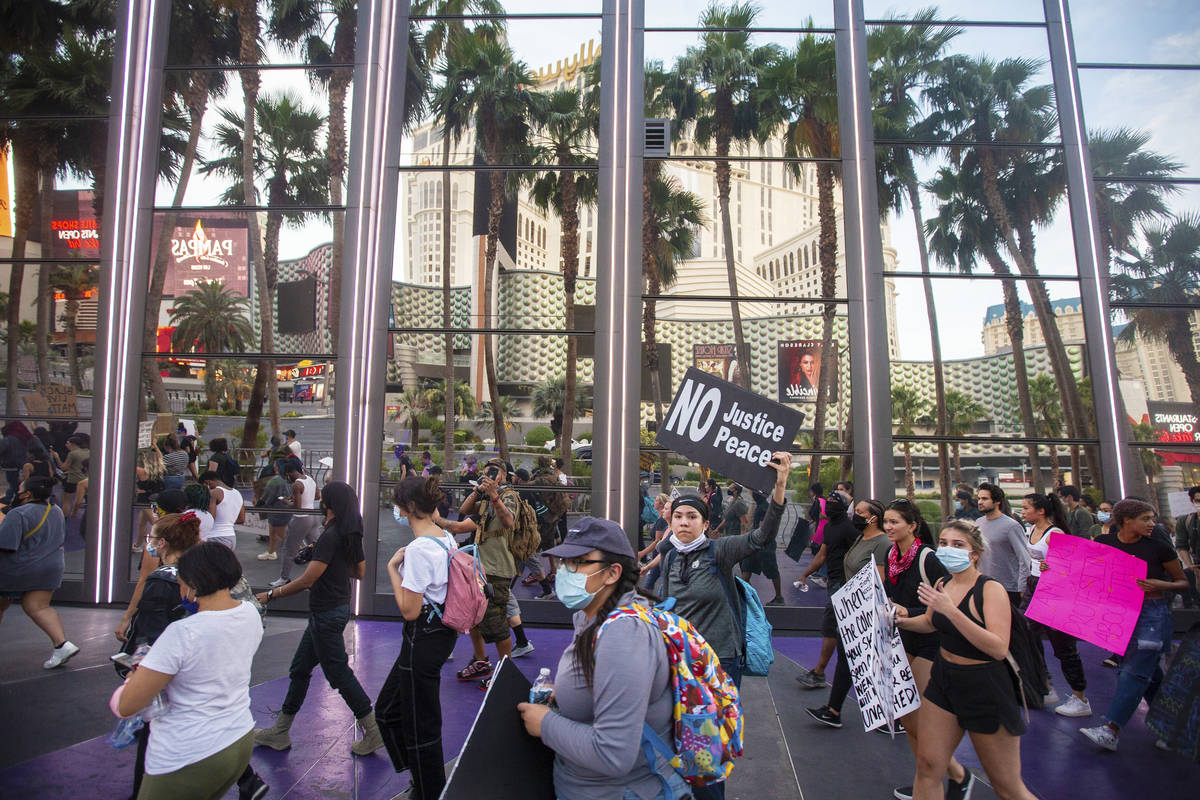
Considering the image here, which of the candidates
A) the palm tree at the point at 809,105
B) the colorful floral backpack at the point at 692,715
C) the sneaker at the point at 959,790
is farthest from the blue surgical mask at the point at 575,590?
the palm tree at the point at 809,105

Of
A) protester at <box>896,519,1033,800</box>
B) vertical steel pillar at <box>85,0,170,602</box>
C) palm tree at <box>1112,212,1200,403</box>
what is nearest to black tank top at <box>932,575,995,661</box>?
protester at <box>896,519,1033,800</box>

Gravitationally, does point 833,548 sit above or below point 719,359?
below

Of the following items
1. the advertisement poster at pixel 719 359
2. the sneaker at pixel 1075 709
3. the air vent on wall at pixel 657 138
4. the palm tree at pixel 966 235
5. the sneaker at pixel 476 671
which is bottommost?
the sneaker at pixel 1075 709

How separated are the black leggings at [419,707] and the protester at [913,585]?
8.12 ft

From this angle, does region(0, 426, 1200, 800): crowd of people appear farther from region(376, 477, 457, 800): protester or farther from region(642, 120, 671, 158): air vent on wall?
region(642, 120, 671, 158): air vent on wall

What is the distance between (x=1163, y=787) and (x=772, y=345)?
19.5 feet

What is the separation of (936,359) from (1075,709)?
15.5ft

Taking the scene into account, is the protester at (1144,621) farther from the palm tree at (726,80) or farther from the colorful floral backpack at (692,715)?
the palm tree at (726,80)

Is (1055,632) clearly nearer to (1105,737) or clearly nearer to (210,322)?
(1105,737)

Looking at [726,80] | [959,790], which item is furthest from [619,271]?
[959,790]

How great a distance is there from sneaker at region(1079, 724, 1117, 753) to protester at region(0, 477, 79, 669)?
27.0 feet

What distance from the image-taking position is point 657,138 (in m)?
9.73

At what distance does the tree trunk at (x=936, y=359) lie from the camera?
9.39 meters

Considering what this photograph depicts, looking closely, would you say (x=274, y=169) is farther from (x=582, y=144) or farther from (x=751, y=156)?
(x=751, y=156)
